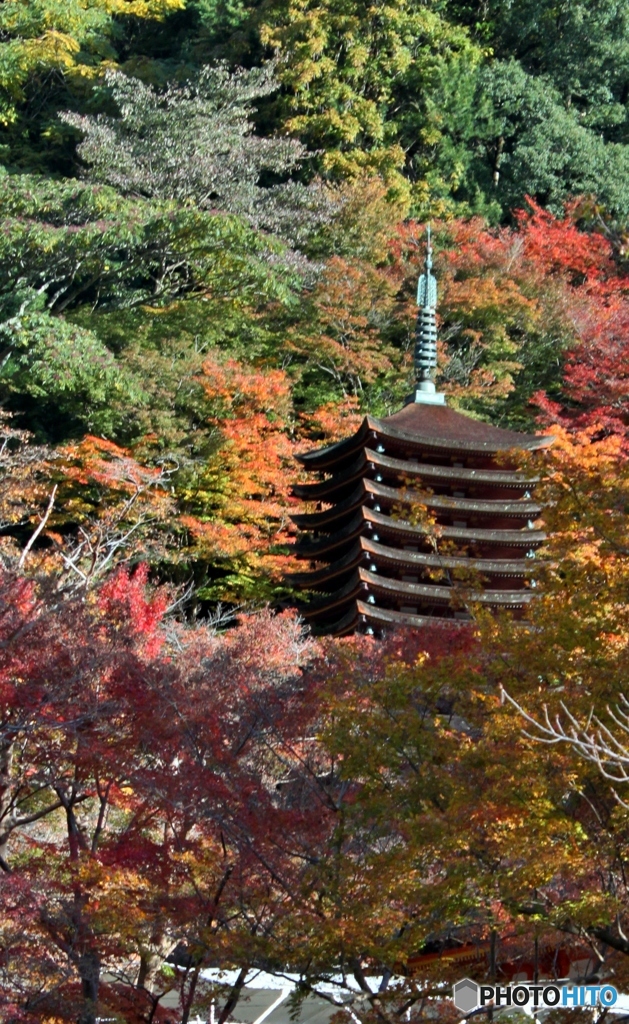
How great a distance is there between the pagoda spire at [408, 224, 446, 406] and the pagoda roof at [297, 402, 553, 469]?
485 millimetres

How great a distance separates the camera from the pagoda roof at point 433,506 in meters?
28.3

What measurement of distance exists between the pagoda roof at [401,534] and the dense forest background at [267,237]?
2.94ft

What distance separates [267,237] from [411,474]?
6467 millimetres

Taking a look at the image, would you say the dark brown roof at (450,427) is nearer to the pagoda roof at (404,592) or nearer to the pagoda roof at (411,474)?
the pagoda roof at (411,474)

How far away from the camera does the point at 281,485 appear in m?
30.0

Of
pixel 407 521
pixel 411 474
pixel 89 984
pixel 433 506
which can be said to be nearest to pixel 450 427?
pixel 411 474

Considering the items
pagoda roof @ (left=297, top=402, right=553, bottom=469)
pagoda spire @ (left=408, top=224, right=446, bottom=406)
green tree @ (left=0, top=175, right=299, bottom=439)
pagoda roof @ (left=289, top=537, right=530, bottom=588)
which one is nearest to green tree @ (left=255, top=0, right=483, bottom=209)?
pagoda spire @ (left=408, top=224, right=446, bottom=406)

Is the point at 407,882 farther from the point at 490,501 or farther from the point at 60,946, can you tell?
the point at 490,501

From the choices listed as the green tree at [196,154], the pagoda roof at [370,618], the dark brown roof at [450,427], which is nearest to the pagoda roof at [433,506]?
the dark brown roof at [450,427]

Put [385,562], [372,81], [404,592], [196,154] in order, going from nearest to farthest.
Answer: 1. [404,592]
2. [385,562]
3. [196,154]
4. [372,81]

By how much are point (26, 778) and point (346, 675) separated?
3.03 m

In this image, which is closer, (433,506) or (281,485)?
(433,506)

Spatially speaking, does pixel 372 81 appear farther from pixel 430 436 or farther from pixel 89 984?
pixel 89 984

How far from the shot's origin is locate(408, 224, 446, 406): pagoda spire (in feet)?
102
